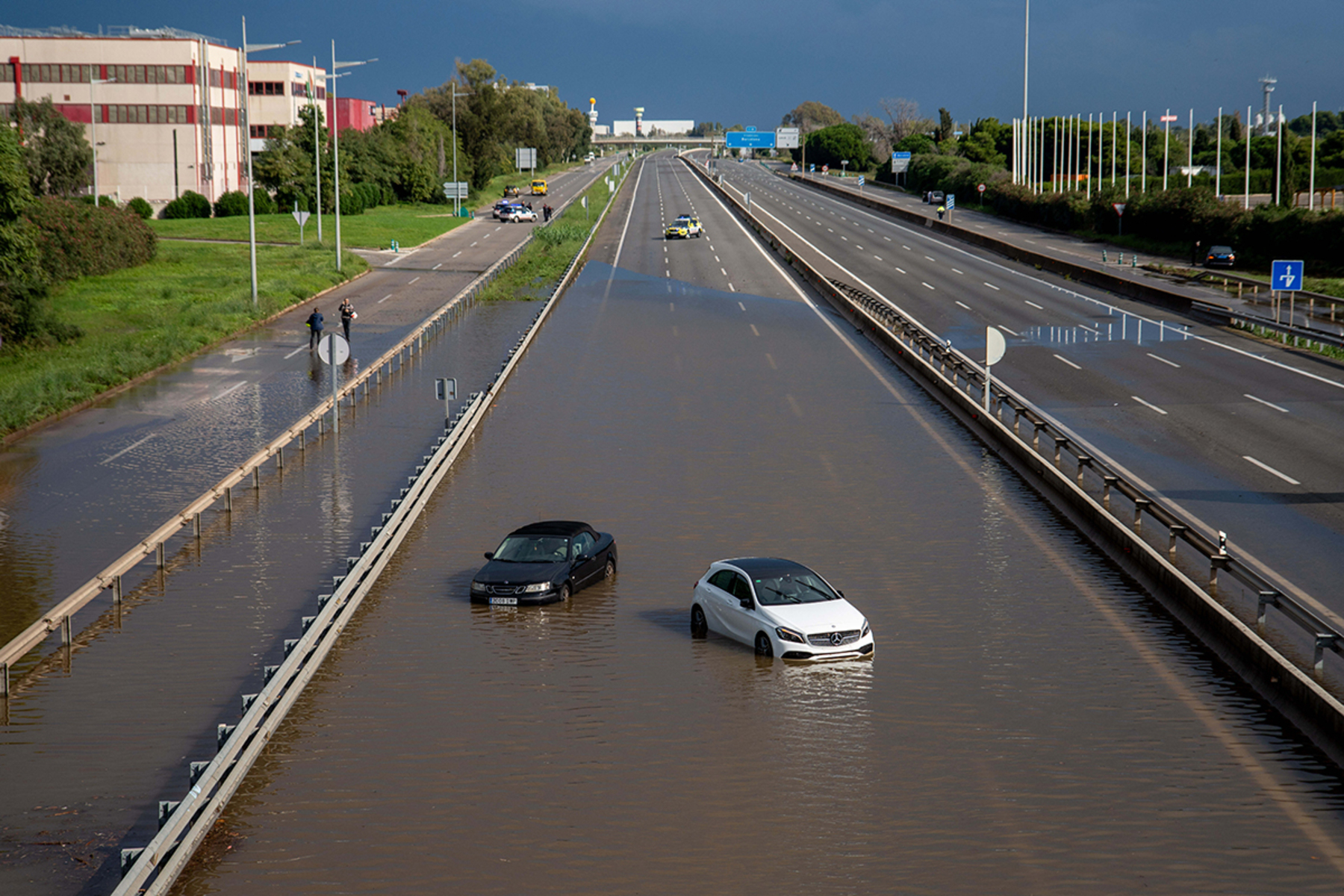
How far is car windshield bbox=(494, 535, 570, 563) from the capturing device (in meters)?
20.0

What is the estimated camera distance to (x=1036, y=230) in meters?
98.4

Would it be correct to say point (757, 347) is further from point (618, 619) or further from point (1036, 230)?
point (1036, 230)

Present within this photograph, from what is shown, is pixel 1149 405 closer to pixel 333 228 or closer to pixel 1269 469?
pixel 1269 469

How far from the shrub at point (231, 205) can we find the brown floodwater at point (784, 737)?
285 ft

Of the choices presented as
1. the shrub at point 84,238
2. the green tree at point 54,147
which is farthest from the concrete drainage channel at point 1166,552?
the green tree at point 54,147

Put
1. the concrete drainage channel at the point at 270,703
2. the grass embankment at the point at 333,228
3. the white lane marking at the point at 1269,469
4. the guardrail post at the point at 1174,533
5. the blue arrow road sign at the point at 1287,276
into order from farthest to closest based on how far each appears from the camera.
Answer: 1. the grass embankment at the point at 333,228
2. the blue arrow road sign at the point at 1287,276
3. the white lane marking at the point at 1269,469
4. the guardrail post at the point at 1174,533
5. the concrete drainage channel at the point at 270,703

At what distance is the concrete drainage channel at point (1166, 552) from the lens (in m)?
15.0

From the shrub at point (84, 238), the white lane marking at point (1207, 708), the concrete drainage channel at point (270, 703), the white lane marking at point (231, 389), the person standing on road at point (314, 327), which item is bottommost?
the white lane marking at point (1207, 708)

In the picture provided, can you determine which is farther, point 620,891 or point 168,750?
point 168,750

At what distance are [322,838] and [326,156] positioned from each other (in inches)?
3853

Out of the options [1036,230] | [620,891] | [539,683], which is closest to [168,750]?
[539,683]

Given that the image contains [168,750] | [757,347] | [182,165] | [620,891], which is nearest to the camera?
[620,891]

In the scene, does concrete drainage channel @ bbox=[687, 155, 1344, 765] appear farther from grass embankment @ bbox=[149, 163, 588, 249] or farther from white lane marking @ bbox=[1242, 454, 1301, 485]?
grass embankment @ bbox=[149, 163, 588, 249]

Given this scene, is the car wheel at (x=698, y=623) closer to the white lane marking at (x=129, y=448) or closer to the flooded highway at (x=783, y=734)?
the flooded highway at (x=783, y=734)
